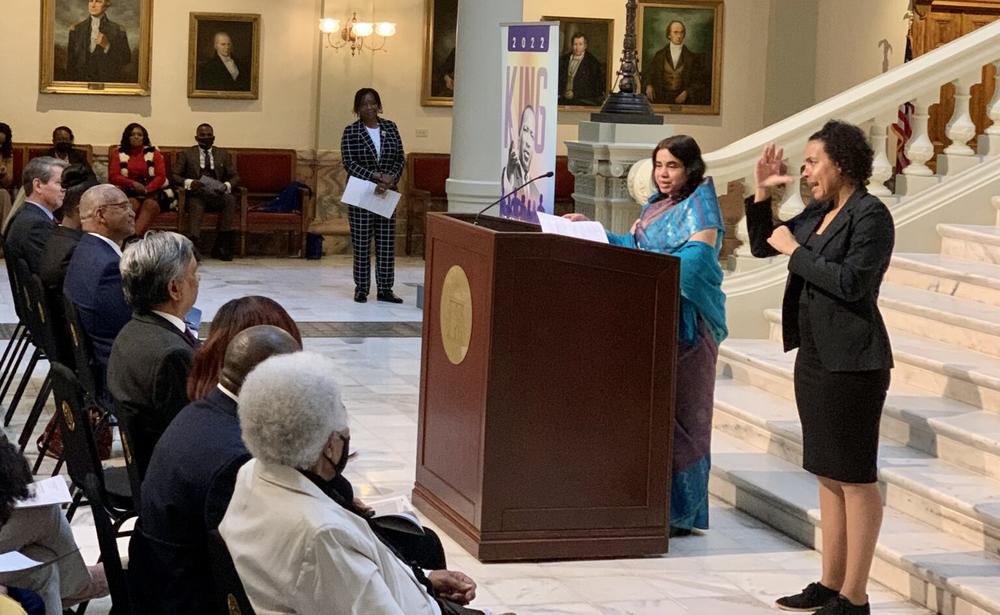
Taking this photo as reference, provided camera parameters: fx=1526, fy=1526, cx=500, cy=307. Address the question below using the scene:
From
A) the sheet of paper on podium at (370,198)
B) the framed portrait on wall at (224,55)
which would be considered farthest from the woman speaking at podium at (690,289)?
the framed portrait on wall at (224,55)

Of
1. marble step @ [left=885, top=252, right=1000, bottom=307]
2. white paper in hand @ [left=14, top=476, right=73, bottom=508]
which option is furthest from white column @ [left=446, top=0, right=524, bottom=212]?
white paper in hand @ [left=14, top=476, right=73, bottom=508]

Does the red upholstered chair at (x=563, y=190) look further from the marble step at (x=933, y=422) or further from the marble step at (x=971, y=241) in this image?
the marble step at (x=933, y=422)

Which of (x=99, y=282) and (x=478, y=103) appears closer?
(x=99, y=282)

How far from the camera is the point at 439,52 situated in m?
16.9

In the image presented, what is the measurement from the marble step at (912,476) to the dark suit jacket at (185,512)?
3.00 metres

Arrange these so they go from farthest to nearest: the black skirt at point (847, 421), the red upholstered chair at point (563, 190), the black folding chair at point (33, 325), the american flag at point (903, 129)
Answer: the red upholstered chair at point (563, 190)
the american flag at point (903, 129)
the black folding chair at point (33, 325)
the black skirt at point (847, 421)

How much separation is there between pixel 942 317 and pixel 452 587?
4140mm

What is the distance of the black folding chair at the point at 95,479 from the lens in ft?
11.6

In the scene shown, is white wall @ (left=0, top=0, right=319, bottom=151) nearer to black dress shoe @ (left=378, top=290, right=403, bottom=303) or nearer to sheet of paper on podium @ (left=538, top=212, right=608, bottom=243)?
black dress shoe @ (left=378, top=290, right=403, bottom=303)

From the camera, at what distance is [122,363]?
4.77 metres

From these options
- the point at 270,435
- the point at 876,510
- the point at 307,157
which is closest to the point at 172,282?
the point at 270,435

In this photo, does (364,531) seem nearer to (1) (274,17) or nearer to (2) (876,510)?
(2) (876,510)

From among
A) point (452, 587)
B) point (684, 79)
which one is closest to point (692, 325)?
point (452, 587)

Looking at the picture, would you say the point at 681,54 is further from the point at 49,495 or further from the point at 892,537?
the point at 49,495
